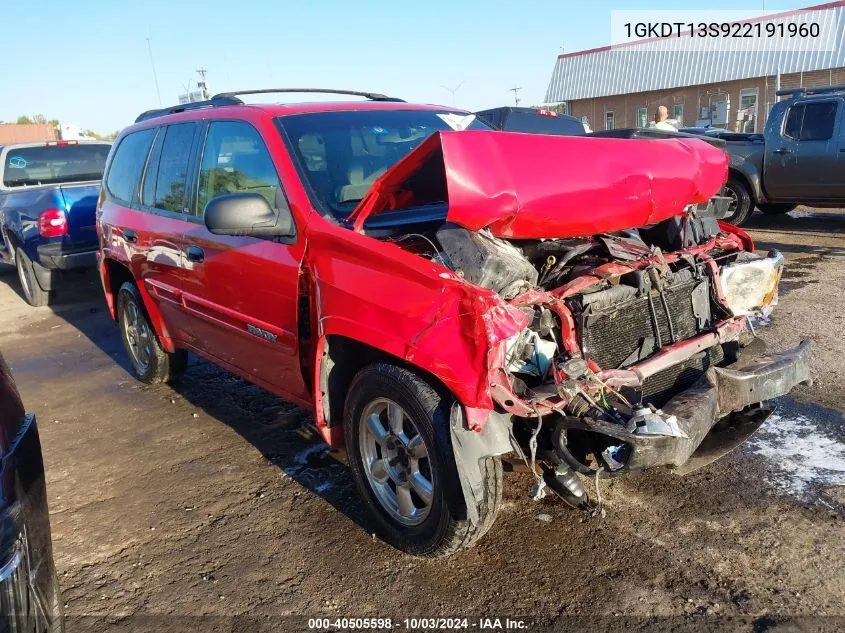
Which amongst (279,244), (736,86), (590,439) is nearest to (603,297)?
(590,439)

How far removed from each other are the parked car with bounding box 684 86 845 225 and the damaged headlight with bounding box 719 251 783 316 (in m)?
6.51

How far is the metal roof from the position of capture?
72.1 feet

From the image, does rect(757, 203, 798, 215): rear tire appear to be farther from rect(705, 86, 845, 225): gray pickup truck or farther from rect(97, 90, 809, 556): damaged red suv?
rect(97, 90, 809, 556): damaged red suv

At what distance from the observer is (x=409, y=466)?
2941mm

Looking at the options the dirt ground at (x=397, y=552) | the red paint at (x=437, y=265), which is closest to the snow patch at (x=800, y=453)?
A: the dirt ground at (x=397, y=552)

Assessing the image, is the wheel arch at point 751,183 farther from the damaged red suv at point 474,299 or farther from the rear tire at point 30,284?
the rear tire at point 30,284

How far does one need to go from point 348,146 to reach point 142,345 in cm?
283

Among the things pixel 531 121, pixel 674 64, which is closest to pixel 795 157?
pixel 531 121

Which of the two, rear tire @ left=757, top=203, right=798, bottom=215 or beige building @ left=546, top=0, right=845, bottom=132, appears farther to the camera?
beige building @ left=546, top=0, right=845, bottom=132

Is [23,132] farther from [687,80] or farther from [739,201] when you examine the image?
[739,201]

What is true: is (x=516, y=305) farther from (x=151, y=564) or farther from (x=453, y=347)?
(x=151, y=564)

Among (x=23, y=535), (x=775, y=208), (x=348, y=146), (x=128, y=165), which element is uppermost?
(x=348, y=146)

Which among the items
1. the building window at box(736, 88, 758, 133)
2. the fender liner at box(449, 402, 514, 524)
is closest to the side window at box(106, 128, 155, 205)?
the fender liner at box(449, 402, 514, 524)

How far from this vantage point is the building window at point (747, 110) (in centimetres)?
2306
